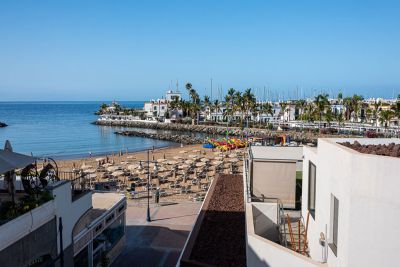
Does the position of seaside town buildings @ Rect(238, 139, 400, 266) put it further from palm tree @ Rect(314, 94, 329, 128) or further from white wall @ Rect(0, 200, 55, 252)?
palm tree @ Rect(314, 94, 329, 128)

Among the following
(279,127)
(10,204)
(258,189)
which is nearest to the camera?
(10,204)

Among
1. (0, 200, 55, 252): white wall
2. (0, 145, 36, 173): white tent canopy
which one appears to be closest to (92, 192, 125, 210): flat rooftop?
(0, 200, 55, 252): white wall

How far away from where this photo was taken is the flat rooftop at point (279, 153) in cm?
1723

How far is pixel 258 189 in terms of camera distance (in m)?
17.7

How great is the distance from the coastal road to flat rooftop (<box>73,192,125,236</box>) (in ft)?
7.93

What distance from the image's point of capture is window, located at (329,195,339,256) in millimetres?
7738

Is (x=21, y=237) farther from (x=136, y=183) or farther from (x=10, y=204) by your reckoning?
(x=136, y=183)

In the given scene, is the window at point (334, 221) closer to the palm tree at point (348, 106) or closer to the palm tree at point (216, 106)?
the palm tree at point (348, 106)

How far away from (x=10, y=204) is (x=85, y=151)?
59.5m

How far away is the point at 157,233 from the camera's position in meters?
19.7

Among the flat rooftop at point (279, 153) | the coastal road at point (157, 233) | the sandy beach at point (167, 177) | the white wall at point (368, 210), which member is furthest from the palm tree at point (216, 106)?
the white wall at point (368, 210)

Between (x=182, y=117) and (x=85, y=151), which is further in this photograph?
(x=182, y=117)

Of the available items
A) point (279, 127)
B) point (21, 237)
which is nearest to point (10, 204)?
point (21, 237)

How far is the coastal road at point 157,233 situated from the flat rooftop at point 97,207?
242cm
